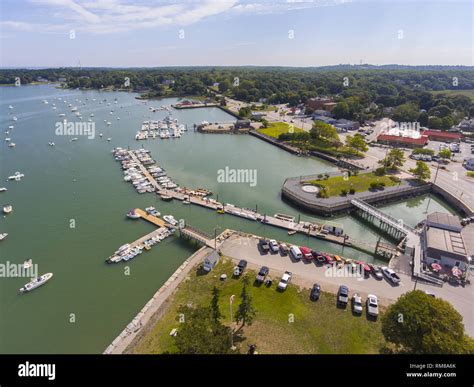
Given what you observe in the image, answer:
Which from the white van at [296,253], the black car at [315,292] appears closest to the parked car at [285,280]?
the black car at [315,292]

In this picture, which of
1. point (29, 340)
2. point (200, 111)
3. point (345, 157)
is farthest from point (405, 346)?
point (200, 111)

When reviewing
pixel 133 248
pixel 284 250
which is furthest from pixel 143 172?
pixel 284 250

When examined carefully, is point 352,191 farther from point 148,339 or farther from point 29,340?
point 29,340

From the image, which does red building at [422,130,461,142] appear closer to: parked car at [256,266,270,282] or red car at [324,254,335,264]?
red car at [324,254,335,264]

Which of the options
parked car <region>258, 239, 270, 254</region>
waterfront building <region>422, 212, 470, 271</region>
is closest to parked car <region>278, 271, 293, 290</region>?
parked car <region>258, 239, 270, 254</region>

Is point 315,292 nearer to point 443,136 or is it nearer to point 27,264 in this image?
point 27,264

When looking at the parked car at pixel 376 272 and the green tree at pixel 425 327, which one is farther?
the parked car at pixel 376 272

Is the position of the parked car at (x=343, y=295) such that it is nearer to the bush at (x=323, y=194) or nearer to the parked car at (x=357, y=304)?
the parked car at (x=357, y=304)
